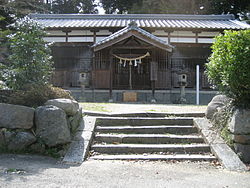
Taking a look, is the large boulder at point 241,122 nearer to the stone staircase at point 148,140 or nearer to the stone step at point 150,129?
the stone staircase at point 148,140

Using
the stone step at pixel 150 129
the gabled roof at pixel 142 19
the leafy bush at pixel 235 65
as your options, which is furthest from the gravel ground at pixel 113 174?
the gabled roof at pixel 142 19

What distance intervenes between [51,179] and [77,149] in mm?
1438

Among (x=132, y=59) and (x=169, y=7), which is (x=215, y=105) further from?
(x=169, y=7)

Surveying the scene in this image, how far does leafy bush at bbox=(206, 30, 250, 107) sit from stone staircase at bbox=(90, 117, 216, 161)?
1.36 metres

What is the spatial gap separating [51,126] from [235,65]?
4.16 metres

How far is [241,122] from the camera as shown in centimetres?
528

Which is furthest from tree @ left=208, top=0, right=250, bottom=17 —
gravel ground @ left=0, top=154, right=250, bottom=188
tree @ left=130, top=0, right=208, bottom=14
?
gravel ground @ left=0, top=154, right=250, bottom=188

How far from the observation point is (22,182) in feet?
12.1

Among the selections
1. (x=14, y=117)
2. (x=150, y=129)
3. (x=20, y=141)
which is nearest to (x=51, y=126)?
(x=20, y=141)

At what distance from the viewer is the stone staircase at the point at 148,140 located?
5422 mm

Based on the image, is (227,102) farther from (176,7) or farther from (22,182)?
(176,7)

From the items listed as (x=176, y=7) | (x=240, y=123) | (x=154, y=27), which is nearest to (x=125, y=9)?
(x=176, y=7)

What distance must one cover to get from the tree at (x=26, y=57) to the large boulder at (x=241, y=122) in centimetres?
481

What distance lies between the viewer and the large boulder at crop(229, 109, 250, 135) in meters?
5.24
